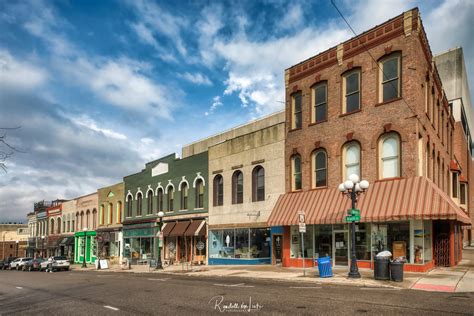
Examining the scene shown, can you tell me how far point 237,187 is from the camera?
106 feet

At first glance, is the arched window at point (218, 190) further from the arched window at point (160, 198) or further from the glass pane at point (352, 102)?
the glass pane at point (352, 102)

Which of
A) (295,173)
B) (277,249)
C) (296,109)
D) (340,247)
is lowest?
(277,249)

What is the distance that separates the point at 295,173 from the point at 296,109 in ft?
13.1

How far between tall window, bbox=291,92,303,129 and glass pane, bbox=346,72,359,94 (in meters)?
3.52

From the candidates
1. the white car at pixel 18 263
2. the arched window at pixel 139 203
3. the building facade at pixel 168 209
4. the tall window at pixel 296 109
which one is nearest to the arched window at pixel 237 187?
the building facade at pixel 168 209

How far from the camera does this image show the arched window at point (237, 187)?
3184 centimetres

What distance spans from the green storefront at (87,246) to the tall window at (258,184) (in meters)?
27.9

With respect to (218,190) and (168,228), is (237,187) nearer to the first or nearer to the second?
(218,190)

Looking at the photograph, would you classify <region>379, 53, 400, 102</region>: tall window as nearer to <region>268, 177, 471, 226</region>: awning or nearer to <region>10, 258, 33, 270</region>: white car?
<region>268, 177, 471, 226</region>: awning

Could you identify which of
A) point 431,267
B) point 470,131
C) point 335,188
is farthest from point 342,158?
point 470,131

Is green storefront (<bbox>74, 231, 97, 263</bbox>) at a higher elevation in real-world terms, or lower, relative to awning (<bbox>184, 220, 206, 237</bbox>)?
lower

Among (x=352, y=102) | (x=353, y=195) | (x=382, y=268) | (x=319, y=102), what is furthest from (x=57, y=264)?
(x=382, y=268)

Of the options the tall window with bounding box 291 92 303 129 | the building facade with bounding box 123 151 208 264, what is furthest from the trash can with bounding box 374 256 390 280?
the building facade with bounding box 123 151 208 264

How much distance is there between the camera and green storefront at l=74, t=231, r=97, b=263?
2096 inches
